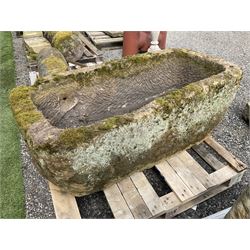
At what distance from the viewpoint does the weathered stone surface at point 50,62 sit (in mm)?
3324

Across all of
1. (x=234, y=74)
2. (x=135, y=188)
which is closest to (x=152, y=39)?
(x=234, y=74)

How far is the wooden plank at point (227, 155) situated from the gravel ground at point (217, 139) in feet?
0.68

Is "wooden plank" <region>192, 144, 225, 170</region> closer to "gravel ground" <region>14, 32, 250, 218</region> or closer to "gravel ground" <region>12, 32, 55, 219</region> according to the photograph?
"gravel ground" <region>14, 32, 250, 218</region>

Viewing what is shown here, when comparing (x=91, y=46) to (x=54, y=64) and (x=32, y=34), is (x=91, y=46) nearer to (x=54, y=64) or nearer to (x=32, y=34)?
(x=32, y=34)

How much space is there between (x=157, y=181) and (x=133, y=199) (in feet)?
1.33

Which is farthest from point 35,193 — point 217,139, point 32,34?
point 32,34

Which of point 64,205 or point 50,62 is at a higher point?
point 50,62

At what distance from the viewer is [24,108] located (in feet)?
7.00

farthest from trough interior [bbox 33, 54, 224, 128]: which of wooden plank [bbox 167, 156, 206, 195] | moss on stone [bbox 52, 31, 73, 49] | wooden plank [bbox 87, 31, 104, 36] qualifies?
wooden plank [bbox 87, 31, 104, 36]

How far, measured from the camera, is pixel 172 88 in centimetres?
309

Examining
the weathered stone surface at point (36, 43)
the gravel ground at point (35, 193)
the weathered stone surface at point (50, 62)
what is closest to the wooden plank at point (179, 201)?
the gravel ground at point (35, 193)

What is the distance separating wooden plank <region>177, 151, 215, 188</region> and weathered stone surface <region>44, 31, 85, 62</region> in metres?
2.13

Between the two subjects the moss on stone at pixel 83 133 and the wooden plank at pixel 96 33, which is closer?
the moss on stone at pixel 83 133

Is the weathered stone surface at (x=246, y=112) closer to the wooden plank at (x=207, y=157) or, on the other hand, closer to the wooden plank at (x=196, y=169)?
the wooden plank at (x=207, y=157)
